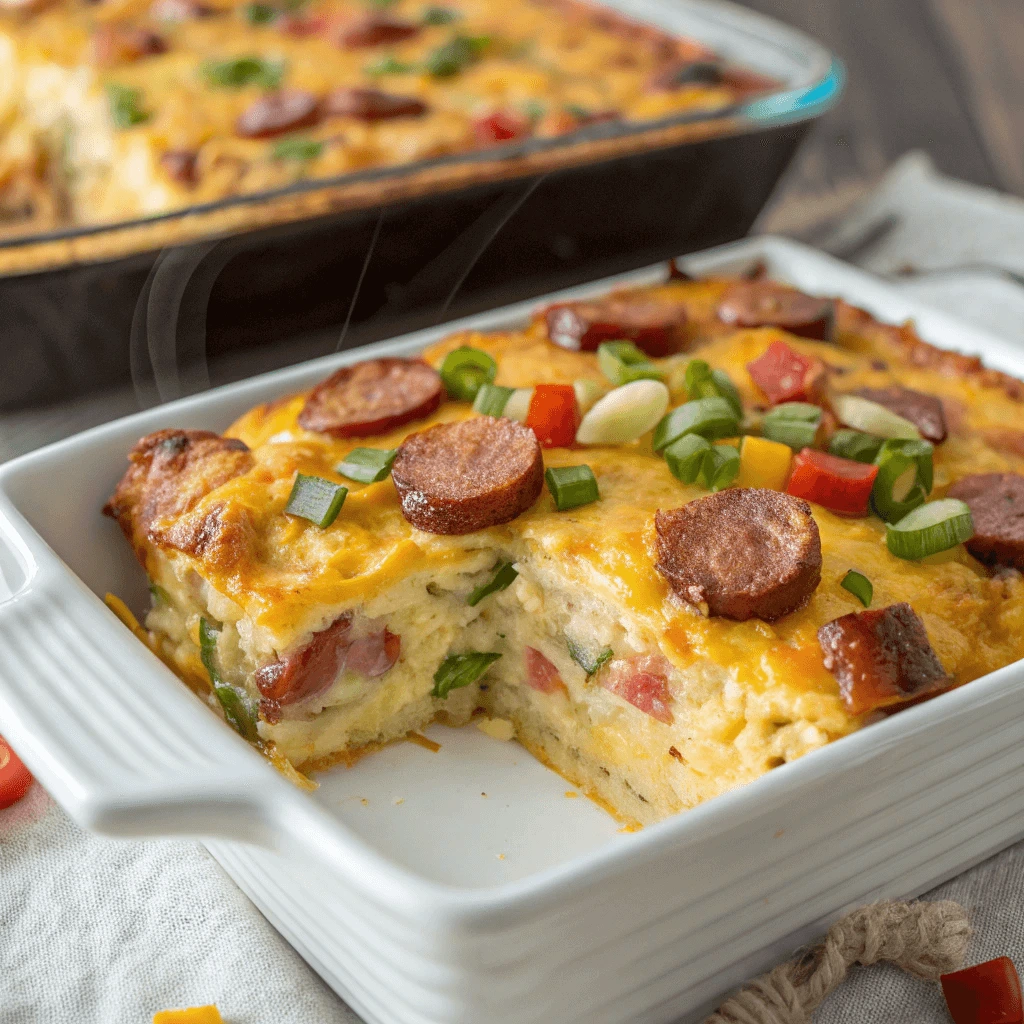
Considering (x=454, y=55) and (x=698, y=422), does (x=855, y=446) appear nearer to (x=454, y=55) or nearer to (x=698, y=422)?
(x=698, y=422)

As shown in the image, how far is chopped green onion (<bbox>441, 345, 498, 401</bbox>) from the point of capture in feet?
8.97

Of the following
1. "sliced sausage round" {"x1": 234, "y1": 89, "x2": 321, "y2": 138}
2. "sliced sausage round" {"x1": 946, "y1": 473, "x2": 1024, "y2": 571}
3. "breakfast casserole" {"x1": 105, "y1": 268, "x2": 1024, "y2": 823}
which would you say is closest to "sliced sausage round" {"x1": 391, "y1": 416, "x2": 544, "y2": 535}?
"breakfast casserole" {"x1": 105, "y1": 268, "x2": 1024, "y2": 823}

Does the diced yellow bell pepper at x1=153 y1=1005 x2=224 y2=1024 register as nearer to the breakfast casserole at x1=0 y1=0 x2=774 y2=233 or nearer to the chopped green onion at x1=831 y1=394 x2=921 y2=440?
the chopped green onion at x1=831 y1=394 x2=921 y2=440

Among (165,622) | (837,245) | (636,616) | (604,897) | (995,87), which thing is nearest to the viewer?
(604,897)

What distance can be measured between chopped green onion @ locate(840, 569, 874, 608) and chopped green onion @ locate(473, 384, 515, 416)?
80 cm

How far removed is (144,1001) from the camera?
2.07 metres

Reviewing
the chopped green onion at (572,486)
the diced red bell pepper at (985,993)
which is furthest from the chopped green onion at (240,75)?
the diced red bell pepper at (985,993)

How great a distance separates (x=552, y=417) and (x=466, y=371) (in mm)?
297

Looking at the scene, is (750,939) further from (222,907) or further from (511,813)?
(222,907)

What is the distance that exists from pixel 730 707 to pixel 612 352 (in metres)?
1.05

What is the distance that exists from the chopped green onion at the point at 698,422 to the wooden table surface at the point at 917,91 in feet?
9.96

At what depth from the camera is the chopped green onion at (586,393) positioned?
2.65 metres

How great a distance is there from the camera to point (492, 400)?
2.63m

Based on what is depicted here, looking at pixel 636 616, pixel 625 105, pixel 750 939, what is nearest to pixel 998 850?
pixel 750 939
